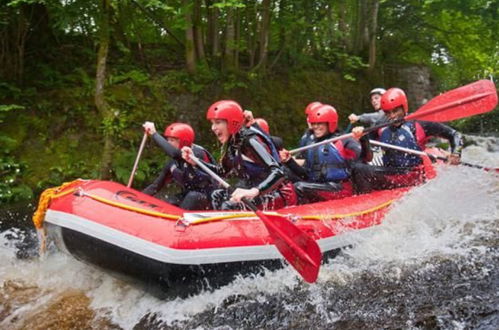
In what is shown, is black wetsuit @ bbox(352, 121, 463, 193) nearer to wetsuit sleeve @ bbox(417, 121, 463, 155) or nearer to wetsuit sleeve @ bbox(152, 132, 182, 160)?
wetsuit sleeve @ bbox(417, 121, 463, 155)

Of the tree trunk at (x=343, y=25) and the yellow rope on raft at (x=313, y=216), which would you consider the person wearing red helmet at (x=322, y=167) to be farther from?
the tree trunk at (x=343, y=25)

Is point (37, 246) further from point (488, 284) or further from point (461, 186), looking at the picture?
point (461, 186)

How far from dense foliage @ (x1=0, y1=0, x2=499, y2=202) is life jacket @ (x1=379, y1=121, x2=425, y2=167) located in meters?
3.13

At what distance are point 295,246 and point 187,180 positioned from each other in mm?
2051

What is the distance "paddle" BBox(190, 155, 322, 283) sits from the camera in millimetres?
3777

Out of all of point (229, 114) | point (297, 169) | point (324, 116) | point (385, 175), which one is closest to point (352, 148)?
point (385, 175)

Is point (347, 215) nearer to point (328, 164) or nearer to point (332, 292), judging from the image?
point (332, 292)

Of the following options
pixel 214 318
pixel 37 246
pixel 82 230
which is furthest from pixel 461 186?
pixel 37 246

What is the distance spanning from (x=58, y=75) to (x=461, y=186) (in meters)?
7.32

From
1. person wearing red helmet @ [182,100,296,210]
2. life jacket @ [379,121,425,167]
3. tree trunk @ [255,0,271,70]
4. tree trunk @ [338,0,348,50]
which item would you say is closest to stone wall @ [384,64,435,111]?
tree trunk @ [338,0,348,50]

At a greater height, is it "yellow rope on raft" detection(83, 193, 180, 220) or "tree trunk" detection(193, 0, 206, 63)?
"tree trunk" detection(193, 0, 206, 63)

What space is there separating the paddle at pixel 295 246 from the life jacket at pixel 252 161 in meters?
0.71

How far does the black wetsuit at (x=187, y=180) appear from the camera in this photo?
5.17 metres

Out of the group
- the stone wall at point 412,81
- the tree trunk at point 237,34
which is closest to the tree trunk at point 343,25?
the stone wall at point 412,81
